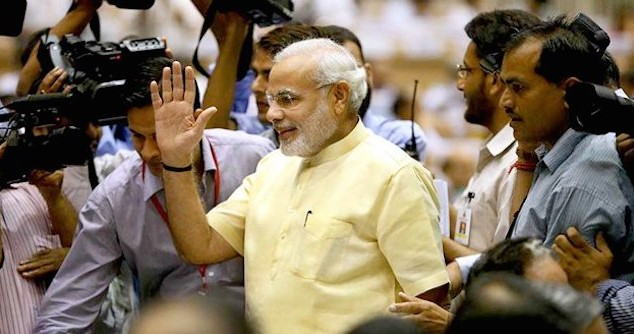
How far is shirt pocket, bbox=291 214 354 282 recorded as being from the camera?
11.6ft

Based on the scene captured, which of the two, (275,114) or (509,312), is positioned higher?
(509,312)

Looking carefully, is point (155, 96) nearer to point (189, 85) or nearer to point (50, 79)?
point (189, 85)

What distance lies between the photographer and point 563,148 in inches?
139

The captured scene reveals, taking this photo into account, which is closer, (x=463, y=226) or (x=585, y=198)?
(x=585, y=198)

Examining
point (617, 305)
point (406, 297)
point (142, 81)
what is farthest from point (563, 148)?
point (142, 81)

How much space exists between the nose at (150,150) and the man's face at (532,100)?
3.53ft

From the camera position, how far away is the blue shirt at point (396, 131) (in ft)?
15.8

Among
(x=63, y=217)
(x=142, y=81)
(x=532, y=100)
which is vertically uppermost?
(x=532, y=100)

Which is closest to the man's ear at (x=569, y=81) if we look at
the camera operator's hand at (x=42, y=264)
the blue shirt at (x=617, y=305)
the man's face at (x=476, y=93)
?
the blue shirt at (x=617, y=305)

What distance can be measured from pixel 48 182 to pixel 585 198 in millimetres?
1814

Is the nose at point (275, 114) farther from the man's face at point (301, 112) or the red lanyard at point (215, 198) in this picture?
the red lanyard at point (215, 198)

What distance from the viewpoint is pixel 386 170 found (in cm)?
358

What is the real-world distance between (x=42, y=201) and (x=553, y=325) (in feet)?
8.33

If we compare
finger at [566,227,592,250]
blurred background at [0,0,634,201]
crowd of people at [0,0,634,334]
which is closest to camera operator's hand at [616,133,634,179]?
crowd of people at [0,0,634,334]
